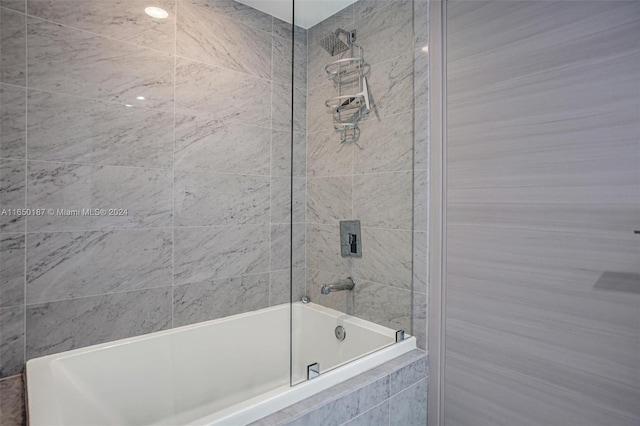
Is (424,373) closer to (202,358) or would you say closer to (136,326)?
(202,358)

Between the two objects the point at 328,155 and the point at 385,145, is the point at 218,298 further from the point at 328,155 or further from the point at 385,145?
the point at 385,145

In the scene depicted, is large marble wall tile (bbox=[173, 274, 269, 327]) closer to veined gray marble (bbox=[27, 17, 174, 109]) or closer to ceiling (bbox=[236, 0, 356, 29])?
veined gray marble (bbox=[27, 17, 174, 109])

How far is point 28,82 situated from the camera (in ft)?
4.72

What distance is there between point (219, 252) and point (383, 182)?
3.17ft

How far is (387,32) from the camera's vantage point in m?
1.65

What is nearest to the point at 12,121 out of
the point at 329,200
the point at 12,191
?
the point at 12,191

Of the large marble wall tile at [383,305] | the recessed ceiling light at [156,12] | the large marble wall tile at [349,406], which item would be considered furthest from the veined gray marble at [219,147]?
the large marble wall tile at [349,406]

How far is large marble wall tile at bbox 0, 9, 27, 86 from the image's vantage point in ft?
4.54

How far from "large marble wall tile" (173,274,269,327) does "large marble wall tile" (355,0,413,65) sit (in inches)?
53.2

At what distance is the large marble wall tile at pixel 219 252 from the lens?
1.85 metres

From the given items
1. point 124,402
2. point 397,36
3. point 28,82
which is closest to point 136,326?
point 124,402

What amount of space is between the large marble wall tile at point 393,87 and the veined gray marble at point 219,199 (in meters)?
0.84

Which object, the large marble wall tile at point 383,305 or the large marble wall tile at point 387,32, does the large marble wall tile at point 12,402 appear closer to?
the large marble wall tile at point 383,305

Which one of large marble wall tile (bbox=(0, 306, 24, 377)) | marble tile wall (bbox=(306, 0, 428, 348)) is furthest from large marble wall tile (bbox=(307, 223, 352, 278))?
large marble wall tile (bbox=(0, 306, 24, 377))
